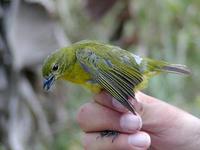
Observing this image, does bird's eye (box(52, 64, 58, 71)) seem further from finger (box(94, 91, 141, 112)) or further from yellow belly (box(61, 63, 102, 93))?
finger (box(94, 91, 141, 112))

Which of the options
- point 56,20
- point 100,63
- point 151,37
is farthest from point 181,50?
point 100,63

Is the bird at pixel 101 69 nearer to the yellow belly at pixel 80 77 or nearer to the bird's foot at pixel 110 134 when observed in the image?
the yellow belly at pixel 80 77

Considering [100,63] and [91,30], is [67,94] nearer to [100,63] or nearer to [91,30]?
[91,30]

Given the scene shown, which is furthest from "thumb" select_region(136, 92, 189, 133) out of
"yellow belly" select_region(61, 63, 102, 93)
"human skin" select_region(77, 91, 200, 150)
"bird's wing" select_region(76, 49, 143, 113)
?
"yellow belly" select_region(61, 63, 102, 93)

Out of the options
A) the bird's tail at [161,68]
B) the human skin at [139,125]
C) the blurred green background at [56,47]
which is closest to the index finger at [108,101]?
the human skin at [139,125]

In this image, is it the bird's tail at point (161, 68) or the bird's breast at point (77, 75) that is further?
the bird's tail at point (161, 68)
